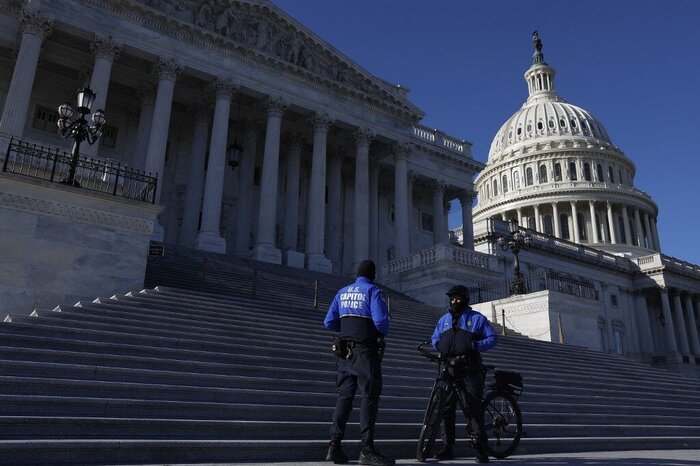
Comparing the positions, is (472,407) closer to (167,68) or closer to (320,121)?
(167,68)

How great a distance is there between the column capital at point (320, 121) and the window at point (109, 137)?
11046 millimetres

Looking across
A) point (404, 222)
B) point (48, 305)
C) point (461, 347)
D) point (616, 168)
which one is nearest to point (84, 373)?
point (461, 347)

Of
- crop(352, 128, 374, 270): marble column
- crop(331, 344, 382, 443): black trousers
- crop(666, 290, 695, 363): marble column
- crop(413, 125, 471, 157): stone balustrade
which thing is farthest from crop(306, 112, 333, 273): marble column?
crop(666, 290, 695, 363): marble column

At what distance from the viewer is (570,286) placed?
23.9 metres

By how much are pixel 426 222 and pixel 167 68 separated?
2289cm

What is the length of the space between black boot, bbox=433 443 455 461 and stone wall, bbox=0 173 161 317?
10.3m

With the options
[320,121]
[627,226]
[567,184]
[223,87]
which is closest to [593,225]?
[627,226]

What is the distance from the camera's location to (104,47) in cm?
2491

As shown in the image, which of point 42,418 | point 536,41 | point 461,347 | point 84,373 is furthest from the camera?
point 536,41

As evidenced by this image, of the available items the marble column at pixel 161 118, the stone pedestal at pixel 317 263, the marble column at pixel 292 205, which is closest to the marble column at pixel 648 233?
the marble column at pixel 292 205

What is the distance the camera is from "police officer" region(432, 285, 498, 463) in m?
6.66

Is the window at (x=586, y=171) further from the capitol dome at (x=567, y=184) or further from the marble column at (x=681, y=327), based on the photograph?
the marble column at (x=681, y=327)

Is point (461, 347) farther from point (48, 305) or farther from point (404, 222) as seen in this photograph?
point (404, 222)

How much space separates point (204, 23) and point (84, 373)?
24.8m
